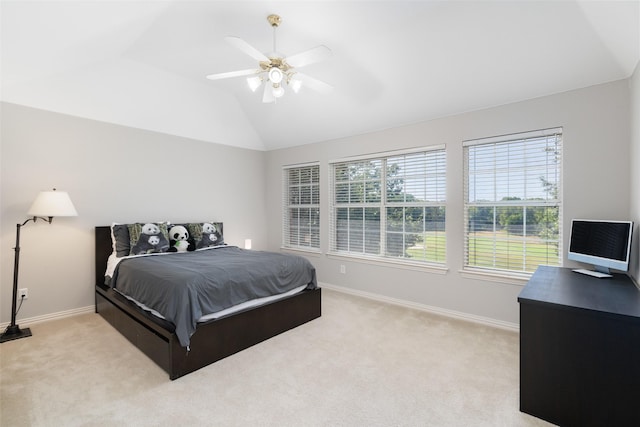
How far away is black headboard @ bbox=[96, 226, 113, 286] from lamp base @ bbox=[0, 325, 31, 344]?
80 cm

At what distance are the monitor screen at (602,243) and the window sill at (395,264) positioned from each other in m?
1.30

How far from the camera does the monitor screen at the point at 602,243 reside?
2.26m

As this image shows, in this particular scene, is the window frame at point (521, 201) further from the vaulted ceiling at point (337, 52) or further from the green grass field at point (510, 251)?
the vaulted ceiling at point (337, 52)

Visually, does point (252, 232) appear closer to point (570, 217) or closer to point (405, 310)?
point (405, 310)

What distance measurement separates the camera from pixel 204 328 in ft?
8.08

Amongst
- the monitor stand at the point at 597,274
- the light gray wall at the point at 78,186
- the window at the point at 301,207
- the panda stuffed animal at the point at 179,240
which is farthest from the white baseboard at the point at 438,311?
the light gray wall at the point at 78,186

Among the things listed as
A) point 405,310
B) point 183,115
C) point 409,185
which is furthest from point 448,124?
point 183,115

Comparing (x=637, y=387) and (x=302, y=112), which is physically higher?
Result: (x=302, y=112)

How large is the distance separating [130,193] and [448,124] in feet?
13.8

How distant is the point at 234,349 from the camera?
2674 mm

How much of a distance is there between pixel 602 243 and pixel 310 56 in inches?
109

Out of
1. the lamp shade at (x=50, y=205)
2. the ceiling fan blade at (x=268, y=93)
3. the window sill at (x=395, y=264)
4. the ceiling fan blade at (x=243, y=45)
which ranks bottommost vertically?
the window sill at (x=395, y=264)

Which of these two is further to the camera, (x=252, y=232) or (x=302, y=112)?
(x=252, y=232)

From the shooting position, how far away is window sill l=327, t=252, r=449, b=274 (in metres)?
3.73
